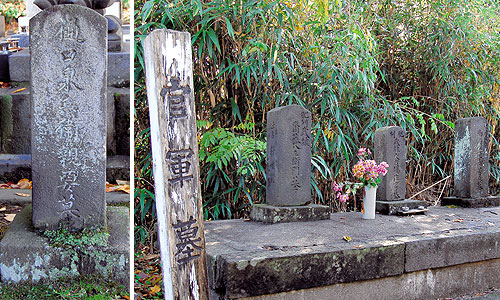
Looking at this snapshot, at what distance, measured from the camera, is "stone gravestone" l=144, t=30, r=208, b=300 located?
226 centimetres

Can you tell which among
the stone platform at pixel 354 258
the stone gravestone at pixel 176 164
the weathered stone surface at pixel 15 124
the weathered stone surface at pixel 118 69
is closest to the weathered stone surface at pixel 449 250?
the stone platform at pixel 354 258

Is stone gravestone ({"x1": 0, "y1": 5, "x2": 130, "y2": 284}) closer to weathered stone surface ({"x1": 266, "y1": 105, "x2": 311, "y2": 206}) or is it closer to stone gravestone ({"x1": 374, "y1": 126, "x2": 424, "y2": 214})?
weathered stone surface ({"x1": 266, "y1": 105, "x2": 311, "y2": 206})

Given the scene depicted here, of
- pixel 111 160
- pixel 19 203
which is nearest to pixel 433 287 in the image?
pixel 111 160

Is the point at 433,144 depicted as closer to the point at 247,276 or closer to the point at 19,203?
the point at 247,276

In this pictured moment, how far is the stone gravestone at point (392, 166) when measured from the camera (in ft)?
16.0

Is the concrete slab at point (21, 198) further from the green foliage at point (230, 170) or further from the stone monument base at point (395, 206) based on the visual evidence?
the stone monument base at point (395, 206)

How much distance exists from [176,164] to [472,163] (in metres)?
4.70

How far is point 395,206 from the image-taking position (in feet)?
15.7

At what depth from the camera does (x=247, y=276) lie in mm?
2756

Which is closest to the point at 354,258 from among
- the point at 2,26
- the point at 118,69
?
the point at 118,69

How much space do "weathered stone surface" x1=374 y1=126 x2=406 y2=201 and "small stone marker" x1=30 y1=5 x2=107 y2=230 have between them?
3073 mm

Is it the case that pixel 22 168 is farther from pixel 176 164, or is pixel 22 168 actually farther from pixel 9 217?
pixel 176 164

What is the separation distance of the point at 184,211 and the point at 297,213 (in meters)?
1.98

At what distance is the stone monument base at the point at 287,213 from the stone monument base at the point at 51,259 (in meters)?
1.34
